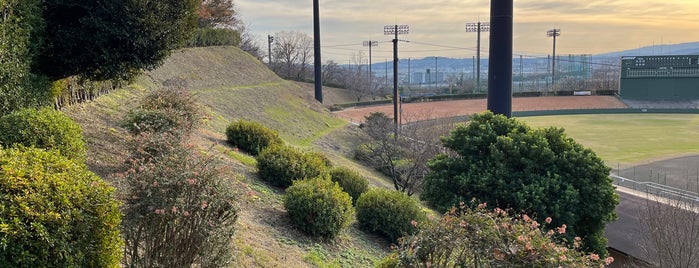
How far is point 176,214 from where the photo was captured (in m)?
4.55

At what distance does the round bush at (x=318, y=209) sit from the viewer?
862 cm

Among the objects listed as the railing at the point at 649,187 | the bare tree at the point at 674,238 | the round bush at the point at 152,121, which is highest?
the round bush at the point at 152,121

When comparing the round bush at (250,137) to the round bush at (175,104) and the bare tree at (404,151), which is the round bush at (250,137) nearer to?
the round bush at (175,104)

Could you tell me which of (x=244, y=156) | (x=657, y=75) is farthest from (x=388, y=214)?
(x=657, y=75)

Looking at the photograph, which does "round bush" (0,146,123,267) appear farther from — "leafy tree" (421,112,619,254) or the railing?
the railing

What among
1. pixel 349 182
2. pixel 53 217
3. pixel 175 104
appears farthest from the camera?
pixel 349 182

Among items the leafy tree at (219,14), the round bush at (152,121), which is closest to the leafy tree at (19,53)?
the round bush at (152,121)

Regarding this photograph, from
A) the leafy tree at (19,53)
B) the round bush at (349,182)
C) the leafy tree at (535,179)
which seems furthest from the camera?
the round bush at (349,182)

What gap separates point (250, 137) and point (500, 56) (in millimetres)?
10581

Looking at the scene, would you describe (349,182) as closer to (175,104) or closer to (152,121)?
(175,104)

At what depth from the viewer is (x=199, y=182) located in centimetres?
471

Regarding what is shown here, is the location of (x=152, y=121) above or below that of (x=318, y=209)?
above

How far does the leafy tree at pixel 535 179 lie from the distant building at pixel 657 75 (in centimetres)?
5579

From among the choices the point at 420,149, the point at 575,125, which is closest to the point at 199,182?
the point at 420,149
